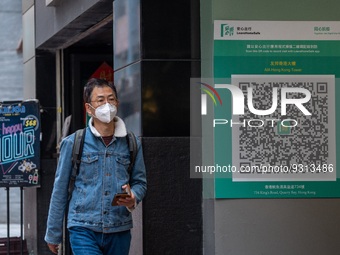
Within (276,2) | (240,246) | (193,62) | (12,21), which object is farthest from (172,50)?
(12,21)

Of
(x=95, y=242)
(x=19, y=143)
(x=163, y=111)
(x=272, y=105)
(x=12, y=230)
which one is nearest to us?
(x=95, y=242)

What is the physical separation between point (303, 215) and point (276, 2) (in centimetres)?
203

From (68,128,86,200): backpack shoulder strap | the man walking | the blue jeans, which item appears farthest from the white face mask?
the blue jeans

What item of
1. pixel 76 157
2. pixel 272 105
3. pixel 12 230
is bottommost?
pixel 12 230

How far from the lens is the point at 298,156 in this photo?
28.9ft

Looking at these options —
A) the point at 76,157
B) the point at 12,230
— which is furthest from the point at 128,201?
the point at 12,230

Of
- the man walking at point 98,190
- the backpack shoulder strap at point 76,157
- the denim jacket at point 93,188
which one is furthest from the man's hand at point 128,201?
the backpack shoulder strap at point 76,157

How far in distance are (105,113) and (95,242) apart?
3.19 feet

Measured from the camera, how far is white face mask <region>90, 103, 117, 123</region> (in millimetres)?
7031

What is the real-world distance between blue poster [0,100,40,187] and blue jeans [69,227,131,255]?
6328 mm

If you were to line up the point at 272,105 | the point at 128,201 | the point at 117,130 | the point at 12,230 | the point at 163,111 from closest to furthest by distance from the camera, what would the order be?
the point at 128,201 < the point at 117,130 < the point at 272,105 < the point at 163,111 < the point at 12,230

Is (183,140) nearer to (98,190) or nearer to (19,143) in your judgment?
(98,190)

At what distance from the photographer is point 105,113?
277 inches

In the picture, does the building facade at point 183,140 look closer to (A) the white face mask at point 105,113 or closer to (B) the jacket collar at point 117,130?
(B) the jacket collar at point 117,130
